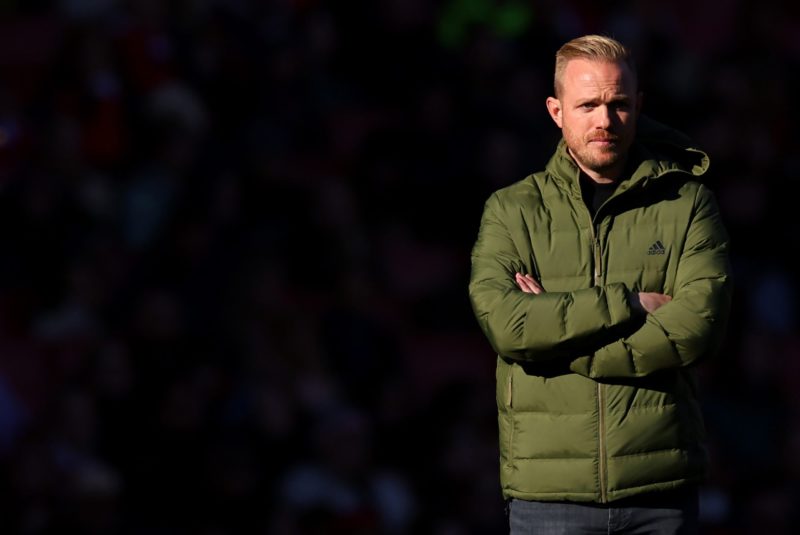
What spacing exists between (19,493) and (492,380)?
10.8ft

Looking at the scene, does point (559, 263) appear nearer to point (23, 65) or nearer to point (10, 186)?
point (10, 186)

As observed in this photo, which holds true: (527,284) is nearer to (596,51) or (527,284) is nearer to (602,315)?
(602,315)

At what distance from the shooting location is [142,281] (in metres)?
9.11

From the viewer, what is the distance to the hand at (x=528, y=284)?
4508 millimetres

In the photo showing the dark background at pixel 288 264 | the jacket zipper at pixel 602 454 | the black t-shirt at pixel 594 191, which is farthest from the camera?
the dark background at pixel 288 264

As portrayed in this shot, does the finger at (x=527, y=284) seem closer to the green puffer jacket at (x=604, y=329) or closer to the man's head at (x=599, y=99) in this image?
the green puffer jacket at (x=604, y=329)

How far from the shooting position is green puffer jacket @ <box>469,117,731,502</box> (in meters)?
4.32

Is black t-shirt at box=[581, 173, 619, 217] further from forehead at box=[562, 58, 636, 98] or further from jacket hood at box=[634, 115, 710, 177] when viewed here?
forehead at box=[562, 58, 636, 98]

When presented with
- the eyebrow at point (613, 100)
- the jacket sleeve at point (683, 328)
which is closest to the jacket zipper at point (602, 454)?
the jacket sleeve at point (683, 328)

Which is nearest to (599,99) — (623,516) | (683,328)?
→ (683,328)

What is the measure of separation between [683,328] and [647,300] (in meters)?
0.14

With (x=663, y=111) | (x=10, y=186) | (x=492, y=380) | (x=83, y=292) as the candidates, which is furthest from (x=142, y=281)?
(x=663, y=111)

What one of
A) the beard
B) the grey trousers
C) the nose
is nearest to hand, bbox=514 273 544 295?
the beard

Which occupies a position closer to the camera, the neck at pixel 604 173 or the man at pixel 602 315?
the man at pixel 602 315
